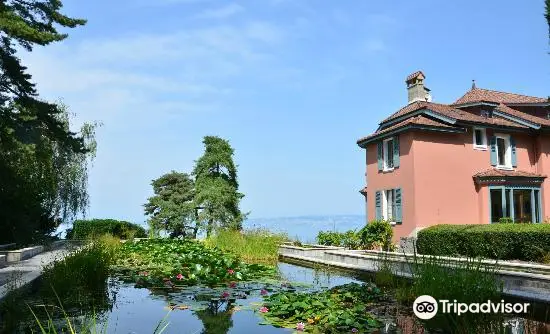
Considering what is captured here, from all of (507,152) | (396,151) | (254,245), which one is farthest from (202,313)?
(507,152)

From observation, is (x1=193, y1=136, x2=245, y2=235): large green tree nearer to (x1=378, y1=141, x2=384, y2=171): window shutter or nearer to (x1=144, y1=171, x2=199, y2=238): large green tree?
(x1=144, y1=171, x2=199, y2=238): large green tree

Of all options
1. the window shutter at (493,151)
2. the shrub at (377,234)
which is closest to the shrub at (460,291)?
the shrub at (377,234)

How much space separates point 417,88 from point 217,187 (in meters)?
13.1

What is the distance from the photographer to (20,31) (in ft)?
47.1

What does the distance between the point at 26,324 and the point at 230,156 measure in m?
24.3

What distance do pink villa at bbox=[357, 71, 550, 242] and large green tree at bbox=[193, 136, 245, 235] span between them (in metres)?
9.74

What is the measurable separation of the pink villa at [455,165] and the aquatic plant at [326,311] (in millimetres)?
12658

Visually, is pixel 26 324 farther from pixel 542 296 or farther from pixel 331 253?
pixel 331 253

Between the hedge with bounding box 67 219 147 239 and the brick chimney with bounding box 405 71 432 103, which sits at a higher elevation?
the brick chimney with bounding box 405 71 432 103

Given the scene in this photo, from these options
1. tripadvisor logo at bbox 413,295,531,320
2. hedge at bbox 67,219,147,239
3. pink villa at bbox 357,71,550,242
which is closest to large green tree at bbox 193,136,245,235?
hedge at bbox 67,219,147,239

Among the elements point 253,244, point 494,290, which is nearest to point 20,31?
point 253,244

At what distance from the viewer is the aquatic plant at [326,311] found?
5820 mm

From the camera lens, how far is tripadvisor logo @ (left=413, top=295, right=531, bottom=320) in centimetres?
520

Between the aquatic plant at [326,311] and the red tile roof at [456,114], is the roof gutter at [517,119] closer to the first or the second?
the red tile roof at [456,114]
